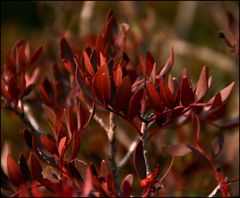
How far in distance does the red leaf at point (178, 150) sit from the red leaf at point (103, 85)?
28 cm

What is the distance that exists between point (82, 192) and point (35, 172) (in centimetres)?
17

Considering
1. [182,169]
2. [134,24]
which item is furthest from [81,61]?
[134,24]

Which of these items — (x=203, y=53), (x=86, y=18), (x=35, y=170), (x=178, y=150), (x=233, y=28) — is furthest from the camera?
(x=203, y=53)

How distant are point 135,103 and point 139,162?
0.11 metres

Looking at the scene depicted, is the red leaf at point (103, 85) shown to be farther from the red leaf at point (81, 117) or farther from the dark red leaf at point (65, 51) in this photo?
the dark red leaf at point (65, 51)

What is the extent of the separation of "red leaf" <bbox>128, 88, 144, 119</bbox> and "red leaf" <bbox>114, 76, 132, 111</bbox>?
0.01 m

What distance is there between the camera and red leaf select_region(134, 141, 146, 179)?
1.11 metres

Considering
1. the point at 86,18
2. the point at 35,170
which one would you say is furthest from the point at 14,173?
the point at 86,18

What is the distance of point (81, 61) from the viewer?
1208mm

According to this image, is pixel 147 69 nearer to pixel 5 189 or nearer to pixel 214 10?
pixel 5 189

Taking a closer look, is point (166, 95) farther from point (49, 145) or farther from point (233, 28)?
point (233, 28)

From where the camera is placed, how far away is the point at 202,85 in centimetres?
112

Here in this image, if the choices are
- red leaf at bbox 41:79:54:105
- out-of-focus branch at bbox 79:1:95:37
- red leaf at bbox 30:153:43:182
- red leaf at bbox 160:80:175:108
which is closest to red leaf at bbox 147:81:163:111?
red leaf at bbox 160:80:175:108

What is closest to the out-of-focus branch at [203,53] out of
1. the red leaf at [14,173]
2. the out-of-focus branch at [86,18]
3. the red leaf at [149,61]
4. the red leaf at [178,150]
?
the out-of-focus branch at [86,18]
